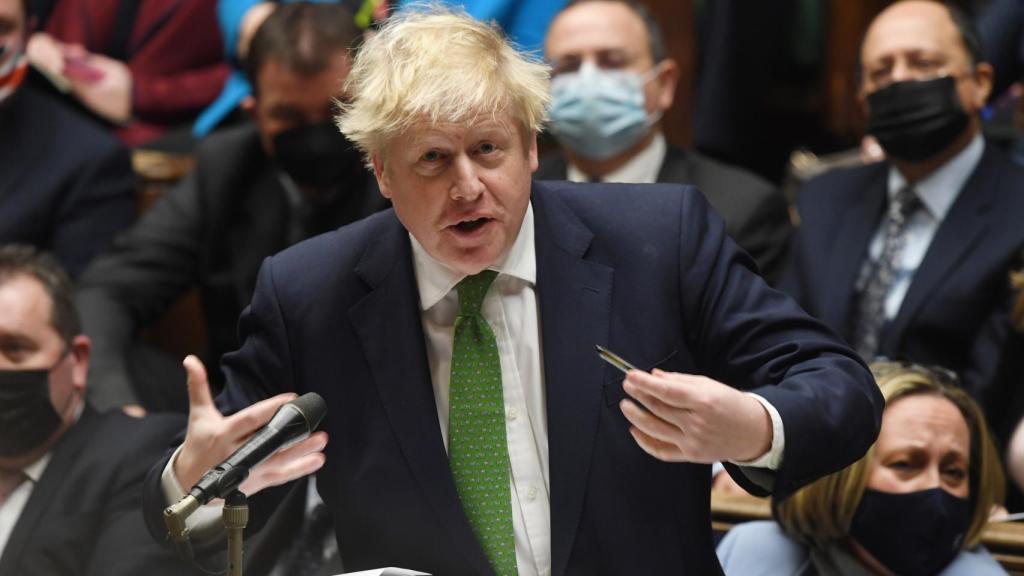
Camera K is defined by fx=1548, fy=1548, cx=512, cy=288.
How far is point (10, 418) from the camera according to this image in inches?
101

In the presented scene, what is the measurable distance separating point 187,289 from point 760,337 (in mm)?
2024

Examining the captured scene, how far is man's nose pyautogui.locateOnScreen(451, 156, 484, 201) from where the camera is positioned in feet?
5.68

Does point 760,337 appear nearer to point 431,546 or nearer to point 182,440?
point 431,546

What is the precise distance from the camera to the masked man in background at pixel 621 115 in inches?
128

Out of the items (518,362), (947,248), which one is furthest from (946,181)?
(518,362)

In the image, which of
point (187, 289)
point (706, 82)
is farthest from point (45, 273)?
point (706, 82)

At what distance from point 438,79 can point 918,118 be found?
1.58 m

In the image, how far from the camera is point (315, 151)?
329cm

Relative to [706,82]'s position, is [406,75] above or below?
above

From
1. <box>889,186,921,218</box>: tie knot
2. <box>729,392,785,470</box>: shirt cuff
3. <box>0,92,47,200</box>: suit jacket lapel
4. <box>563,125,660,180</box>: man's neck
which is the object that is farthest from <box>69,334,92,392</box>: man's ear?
<box>889,186,921,218</box>: tie knot

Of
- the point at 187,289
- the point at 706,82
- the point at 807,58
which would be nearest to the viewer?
the point at 187,289

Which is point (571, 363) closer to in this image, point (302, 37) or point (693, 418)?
point (693, 418)

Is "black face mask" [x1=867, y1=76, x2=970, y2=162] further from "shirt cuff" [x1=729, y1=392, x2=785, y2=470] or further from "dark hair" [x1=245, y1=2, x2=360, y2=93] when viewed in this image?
"shirt cuff" [x1=729, y1=392, x2=785, y2=470]

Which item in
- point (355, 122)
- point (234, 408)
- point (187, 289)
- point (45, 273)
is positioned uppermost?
point (355, 122)
